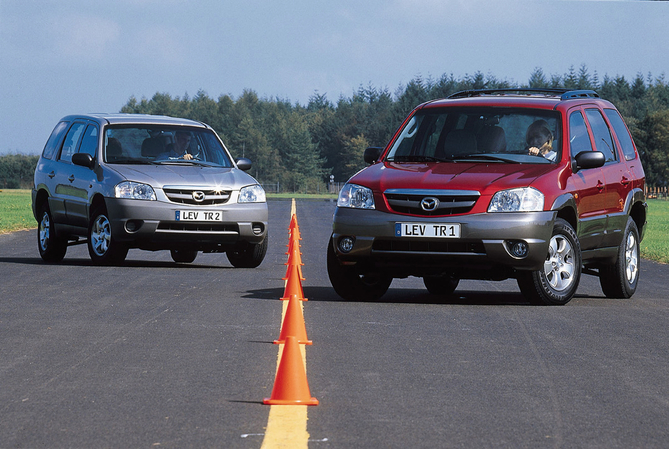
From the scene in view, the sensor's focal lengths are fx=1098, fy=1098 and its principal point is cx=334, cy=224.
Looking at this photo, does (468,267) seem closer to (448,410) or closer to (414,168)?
(414,168)

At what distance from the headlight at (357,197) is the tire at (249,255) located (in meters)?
4.32

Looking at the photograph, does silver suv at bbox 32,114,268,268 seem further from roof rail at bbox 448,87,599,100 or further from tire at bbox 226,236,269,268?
roof rail at bbox 448,87,599,100

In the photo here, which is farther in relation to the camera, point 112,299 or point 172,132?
point 172,132

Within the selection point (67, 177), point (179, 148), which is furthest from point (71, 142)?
point (179, 148)

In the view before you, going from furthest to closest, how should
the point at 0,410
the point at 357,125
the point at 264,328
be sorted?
1. the point at 357,125
2. the point at 264,328
3. the point at 0,410

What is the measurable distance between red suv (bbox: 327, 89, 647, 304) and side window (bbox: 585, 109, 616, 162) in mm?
15

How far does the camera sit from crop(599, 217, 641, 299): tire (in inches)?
454

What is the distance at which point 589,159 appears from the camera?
415 inches

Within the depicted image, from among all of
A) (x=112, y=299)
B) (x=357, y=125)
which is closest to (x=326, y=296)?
(x=112, y=299)

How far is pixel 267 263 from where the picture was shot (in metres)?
15.9

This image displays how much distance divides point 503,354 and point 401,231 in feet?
9.18

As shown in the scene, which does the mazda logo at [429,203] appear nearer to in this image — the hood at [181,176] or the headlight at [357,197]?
the headlight at [357,197]

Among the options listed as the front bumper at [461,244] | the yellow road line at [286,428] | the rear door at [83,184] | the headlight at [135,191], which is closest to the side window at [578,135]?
the front bumper at [461,244]

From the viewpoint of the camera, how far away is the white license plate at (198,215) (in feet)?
45.3
